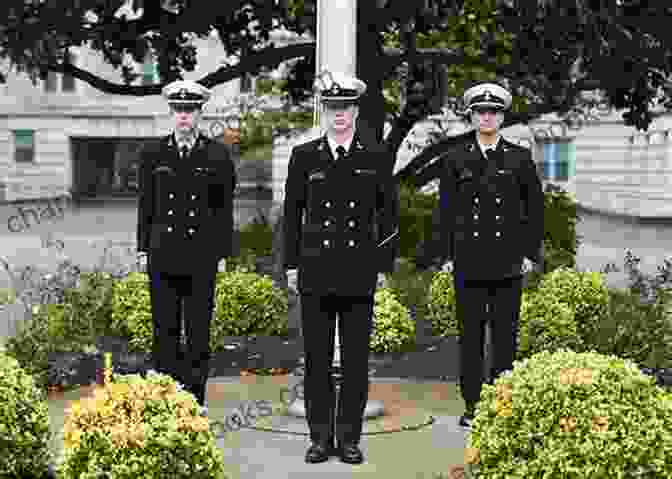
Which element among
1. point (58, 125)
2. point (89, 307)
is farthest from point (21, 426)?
point (58, 125)

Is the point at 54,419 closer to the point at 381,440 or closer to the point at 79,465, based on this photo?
the point at 381,440

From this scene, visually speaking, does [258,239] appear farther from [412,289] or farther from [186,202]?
[186,202]

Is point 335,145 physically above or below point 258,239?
above

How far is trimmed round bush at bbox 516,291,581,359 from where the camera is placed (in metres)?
9.88

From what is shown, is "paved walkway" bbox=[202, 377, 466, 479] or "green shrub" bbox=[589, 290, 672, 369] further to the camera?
"green shrub" bbox=[589, 290, 672, 369]

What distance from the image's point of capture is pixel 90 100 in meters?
54.6

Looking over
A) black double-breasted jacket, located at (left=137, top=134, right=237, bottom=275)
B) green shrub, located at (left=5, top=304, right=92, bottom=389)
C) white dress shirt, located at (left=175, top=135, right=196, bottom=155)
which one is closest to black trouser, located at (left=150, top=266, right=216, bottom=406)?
black double-breasted jacket, located at (left=137, top=134, right=237, bottom=275)

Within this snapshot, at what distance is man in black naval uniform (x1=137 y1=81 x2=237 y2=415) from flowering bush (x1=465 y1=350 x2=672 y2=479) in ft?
8.43

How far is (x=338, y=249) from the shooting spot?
22.2 feet

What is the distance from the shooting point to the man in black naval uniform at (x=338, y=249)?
6.77 m

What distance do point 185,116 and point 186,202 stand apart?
513 mm

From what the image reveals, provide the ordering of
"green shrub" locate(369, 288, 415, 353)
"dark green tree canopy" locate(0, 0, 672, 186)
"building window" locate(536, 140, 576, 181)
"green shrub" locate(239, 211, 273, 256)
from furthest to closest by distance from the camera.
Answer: "building window" locate(536, 140, 576, 181)
"green shrub" locate(239, 211, 273, 256)
"dark green tree canopy" locate(0, 0, 672, 186)
"green shrub" locate(369, 288, 415, 353)

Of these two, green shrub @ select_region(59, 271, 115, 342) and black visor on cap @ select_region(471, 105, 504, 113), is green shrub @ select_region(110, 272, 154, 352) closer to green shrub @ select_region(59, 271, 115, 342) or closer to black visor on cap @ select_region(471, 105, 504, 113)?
green shrub @ select_region(59, 271, 115, 342)

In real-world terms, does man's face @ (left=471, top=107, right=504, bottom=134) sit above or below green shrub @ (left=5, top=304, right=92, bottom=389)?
above
